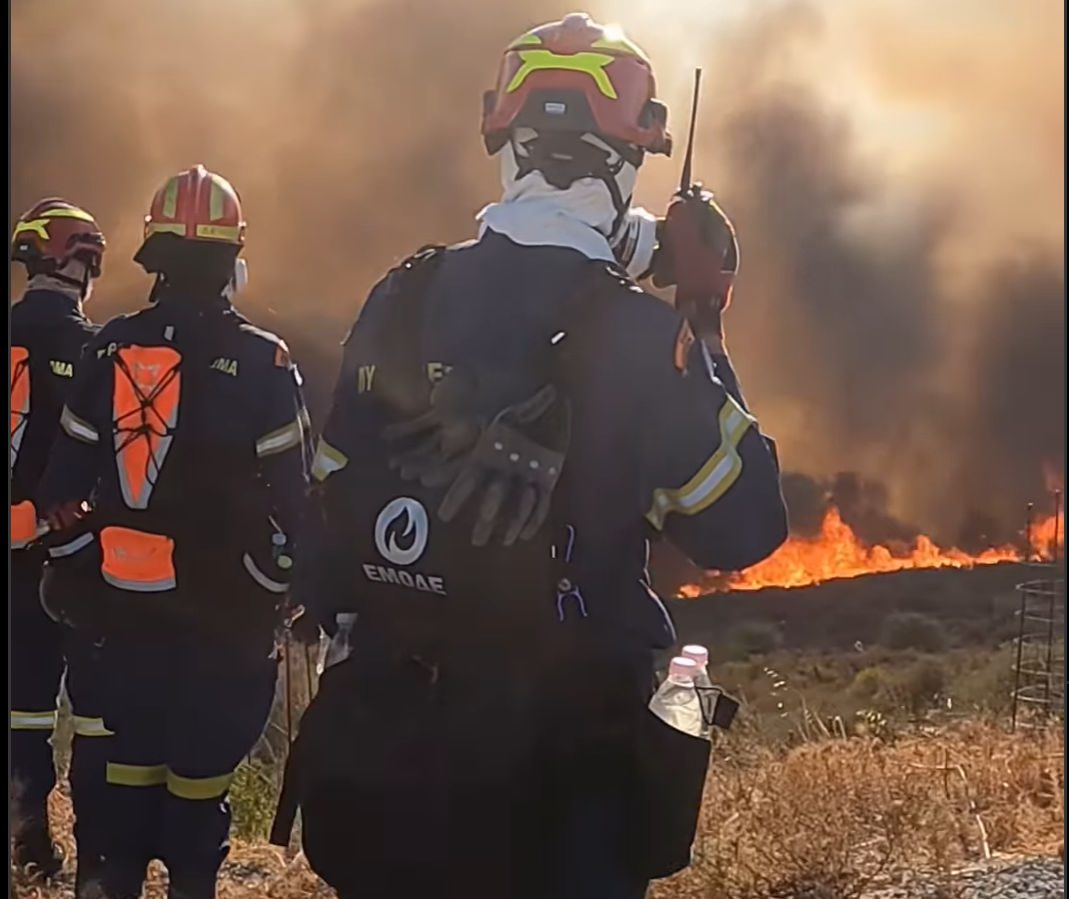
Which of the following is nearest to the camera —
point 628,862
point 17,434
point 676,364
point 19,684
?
point 676,364

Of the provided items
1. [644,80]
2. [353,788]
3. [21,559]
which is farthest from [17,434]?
[644,80]

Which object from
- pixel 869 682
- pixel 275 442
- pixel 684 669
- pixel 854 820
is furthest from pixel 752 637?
pixel 684 669

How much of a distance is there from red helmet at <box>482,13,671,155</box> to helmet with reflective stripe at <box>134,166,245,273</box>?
1181mm

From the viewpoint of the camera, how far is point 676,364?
75.3 inches

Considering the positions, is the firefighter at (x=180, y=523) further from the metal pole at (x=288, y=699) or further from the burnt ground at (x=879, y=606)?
the burnt ground at (x=879, y=606)

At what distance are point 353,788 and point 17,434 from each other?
1726 millimetres

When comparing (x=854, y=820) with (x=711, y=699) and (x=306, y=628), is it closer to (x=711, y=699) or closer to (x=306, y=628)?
(x=711, y=699)

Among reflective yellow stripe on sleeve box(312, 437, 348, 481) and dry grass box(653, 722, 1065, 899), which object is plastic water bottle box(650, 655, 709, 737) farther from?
dry grass box(653, 722, 1065, 899)

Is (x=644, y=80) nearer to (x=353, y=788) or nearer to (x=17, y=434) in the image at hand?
(x=353, y=788)

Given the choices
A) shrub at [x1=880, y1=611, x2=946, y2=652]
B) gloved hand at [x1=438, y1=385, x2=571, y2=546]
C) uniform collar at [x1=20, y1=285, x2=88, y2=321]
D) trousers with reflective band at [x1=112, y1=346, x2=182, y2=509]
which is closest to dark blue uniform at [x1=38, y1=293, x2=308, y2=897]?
trousers with reflective band at [x1=112, y1=346, x2=182, y2=509]

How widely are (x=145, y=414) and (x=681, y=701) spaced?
145 centimetres

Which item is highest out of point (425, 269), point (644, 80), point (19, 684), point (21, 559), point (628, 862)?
point (644, 80)

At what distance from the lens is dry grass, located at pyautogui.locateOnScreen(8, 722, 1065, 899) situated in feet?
10.3

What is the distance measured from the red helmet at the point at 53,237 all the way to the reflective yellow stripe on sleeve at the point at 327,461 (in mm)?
1581
